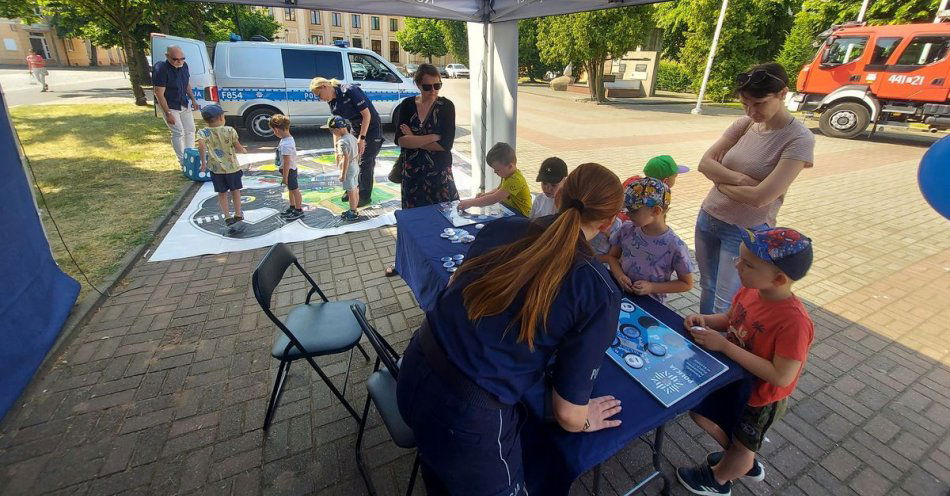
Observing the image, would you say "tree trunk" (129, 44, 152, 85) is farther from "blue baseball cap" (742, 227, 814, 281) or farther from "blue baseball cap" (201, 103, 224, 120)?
"blue baseball cap" (742, 227, 814, 281)

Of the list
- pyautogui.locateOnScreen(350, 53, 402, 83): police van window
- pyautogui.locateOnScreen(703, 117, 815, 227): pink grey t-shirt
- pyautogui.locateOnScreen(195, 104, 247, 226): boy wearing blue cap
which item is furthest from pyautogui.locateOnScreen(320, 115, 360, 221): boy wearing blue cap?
pyautogui.locateOnScreen(350, 53, 402, 83): police van window

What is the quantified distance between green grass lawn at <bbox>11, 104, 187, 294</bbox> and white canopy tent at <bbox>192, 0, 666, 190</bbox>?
3.12 m

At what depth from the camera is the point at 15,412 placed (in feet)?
8.26

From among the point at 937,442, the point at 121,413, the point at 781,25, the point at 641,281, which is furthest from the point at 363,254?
the point at 781,25

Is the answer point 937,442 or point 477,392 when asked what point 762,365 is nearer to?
point 477,392

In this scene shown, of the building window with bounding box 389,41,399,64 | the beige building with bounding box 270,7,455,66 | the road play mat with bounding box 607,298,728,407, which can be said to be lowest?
the road play mat with bounding box 607,298,728,407

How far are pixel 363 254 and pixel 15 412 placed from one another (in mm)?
2816

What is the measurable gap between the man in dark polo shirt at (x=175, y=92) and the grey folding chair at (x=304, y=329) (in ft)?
21.2

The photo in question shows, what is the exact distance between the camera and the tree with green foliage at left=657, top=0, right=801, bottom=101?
1714 cm

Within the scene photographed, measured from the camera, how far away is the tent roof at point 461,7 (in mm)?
3764

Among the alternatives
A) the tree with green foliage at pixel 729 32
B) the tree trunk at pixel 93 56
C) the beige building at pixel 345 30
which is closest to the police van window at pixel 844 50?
the tree with green foliage at pixel 729 32

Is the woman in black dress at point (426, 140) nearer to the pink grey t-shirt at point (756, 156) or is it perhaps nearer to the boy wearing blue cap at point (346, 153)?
the boy wearing blue cap at point (346, 153)

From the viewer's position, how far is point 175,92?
7090mm

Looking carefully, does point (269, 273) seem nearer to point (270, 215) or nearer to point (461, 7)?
point (461, 7)
